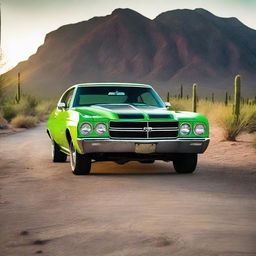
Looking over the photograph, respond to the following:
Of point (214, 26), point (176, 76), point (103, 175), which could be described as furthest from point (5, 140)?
point (214, 26)

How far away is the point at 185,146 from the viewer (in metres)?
11.6

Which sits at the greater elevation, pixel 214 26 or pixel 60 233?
pixel 214 26

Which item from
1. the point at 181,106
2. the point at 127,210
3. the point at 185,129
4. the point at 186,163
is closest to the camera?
the point at 127,210

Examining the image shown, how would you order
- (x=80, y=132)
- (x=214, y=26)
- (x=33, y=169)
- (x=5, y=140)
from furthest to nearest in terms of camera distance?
1. (x=214, y=26)
2. (x=5, y=140)
3. (x=33, y=169)
4. (x=80, y=132)

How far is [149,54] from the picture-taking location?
174m

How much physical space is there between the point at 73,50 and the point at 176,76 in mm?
31655

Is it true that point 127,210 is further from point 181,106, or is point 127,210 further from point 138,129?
point 181,106

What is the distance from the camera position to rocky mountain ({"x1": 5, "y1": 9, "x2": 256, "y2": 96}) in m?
154

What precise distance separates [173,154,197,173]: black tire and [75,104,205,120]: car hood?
0.80m

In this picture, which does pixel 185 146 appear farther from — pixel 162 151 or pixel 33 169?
pixel 33 169

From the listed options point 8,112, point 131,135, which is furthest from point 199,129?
point 8,112

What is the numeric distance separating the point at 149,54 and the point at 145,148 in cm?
16387

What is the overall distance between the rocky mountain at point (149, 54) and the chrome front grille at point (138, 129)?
12480 cm

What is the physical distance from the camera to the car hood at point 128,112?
11422 mm
